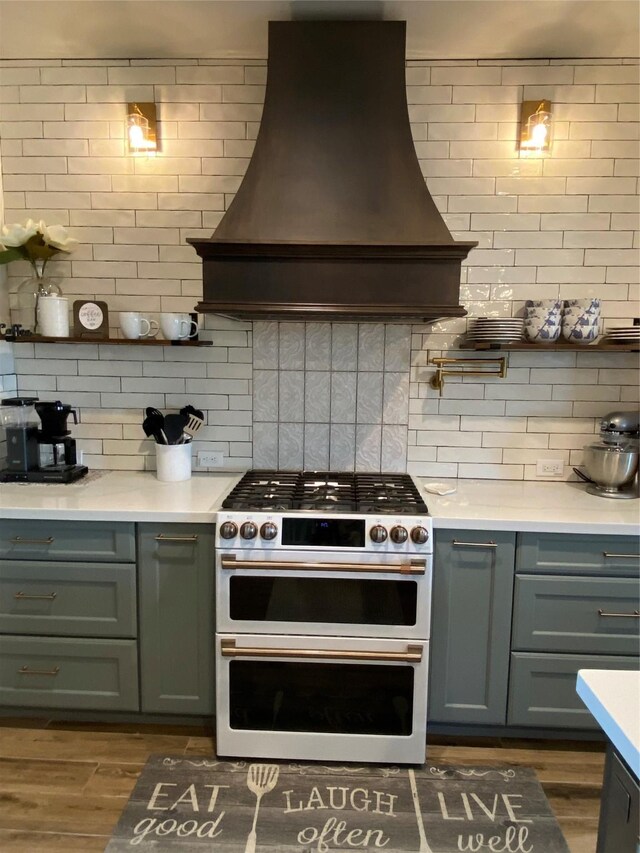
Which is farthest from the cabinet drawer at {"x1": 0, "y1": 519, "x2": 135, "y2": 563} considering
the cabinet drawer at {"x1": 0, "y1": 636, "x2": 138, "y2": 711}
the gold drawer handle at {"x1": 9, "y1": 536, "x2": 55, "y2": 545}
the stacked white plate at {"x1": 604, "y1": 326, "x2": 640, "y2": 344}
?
the stacked white plate at {"x1": 604, "y1": 326, "x2": 640, "y2": 344}

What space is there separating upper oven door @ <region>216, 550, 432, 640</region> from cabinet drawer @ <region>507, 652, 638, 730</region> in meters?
0.46

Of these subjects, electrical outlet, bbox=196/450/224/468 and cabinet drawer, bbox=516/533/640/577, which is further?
electrical outlet, bbox=196/450/224/468

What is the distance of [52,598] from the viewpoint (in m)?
2.32

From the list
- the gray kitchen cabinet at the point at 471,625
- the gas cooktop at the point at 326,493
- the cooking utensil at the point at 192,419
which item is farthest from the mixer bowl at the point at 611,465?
the cooking utensil at the point at 192,419

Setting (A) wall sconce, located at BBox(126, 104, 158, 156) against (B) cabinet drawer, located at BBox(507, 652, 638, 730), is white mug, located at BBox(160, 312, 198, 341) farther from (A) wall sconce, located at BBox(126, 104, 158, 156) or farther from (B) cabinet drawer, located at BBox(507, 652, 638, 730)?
(B) cabinet drawer, located at BBox(507, 652, 638, 730)

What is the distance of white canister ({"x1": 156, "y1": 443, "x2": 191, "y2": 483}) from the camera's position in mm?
2648

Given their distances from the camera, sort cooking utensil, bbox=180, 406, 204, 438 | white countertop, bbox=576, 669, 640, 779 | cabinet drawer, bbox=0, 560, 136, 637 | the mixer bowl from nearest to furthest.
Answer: white countertop, bbox=576, 669, 640, 779
cabinet drawer, bbox=0, 560, 136, 637
the mixer bowl
cooking utensil, bbox=180, 406, 204, 438

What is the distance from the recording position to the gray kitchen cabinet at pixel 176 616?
2.26 meters

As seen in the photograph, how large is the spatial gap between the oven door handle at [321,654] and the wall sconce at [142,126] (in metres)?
2.20

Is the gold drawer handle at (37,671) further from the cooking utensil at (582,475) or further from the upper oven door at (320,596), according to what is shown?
the cooking utensil at (582,475)

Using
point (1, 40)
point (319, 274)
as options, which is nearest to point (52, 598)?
point (319, 274)

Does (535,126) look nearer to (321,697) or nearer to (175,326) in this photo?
(175,326)

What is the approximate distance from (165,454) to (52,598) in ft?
2.42

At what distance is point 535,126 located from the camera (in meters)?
2.59
